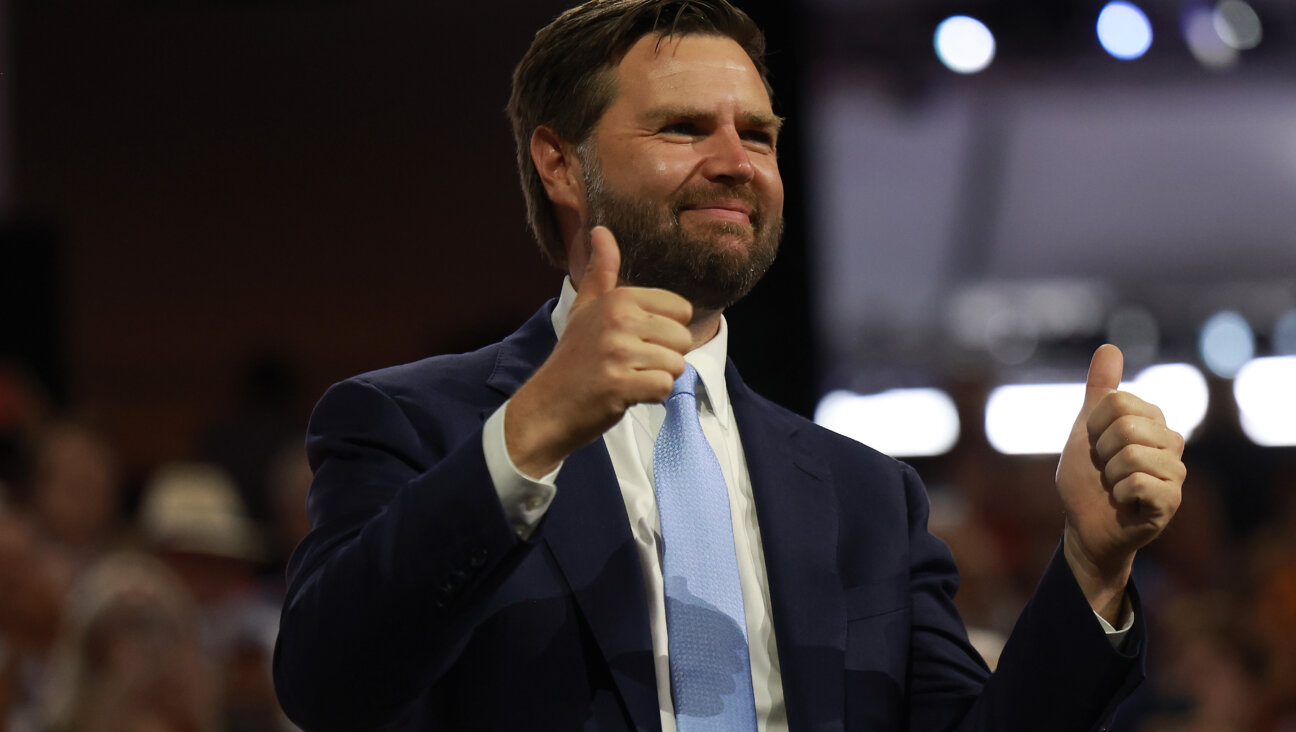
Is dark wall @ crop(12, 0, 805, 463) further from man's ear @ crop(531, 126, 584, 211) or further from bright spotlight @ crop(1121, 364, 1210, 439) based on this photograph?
bright spotlight @ crop(1121, 364, 1210, 439)

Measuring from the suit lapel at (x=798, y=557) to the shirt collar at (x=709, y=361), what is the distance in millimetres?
21

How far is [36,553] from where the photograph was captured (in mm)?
3887

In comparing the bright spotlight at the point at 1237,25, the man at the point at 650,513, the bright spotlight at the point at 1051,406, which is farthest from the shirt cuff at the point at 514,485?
the bright spotlight at the point at 1051,406

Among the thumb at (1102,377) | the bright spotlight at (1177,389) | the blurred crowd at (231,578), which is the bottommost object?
the bright spotlight at (1177,389)

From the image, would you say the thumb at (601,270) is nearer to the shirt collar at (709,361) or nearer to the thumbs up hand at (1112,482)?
the shirt collar at (709,361)

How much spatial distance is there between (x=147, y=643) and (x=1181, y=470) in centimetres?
266

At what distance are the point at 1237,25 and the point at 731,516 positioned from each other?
4620 mm

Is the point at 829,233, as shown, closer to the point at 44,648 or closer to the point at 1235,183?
the point at 1235,183

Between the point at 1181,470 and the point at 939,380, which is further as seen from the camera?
the point at 939,380

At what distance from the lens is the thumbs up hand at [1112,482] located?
146 centimetres

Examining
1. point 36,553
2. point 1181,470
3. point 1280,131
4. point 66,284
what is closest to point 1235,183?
point 1280,131

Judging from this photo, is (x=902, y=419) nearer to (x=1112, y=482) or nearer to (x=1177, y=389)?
(x=1177, y=389)

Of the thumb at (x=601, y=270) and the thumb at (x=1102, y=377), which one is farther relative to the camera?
the thumb at (x=1102, y=377)

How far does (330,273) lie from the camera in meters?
6.36
